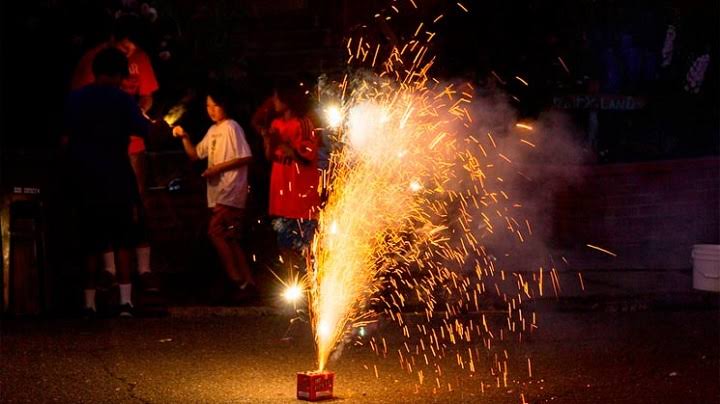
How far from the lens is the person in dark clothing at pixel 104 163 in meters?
9.12

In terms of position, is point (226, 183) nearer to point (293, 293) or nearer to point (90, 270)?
point (293, 293)

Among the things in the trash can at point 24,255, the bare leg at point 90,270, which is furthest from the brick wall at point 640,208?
the trash can at point 24,255

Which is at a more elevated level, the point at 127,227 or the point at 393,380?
the point at 127,227

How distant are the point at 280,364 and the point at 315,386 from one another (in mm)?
1154

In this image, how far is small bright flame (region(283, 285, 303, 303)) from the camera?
9.88 m

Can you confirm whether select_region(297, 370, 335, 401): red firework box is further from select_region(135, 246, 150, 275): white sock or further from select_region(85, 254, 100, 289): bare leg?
select_region(135, 246, 150, 275): white sock

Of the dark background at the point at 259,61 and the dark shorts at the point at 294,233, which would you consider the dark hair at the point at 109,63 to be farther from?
the dark background at the point at 259,61

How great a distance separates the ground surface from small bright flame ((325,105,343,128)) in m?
1.69

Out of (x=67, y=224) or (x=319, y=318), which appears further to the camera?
(x=67, y=224)

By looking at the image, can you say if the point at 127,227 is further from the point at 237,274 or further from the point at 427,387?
the point at 427,387

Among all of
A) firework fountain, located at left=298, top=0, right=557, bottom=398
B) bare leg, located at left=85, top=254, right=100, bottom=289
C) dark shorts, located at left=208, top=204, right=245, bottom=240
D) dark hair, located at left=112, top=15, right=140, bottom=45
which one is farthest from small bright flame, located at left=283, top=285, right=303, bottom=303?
dark hair, located at left=112, top=15, right=140, bottom=45

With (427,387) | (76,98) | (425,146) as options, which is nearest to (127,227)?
(76,98)

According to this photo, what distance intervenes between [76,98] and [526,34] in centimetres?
559

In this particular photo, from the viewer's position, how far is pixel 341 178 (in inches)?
338
